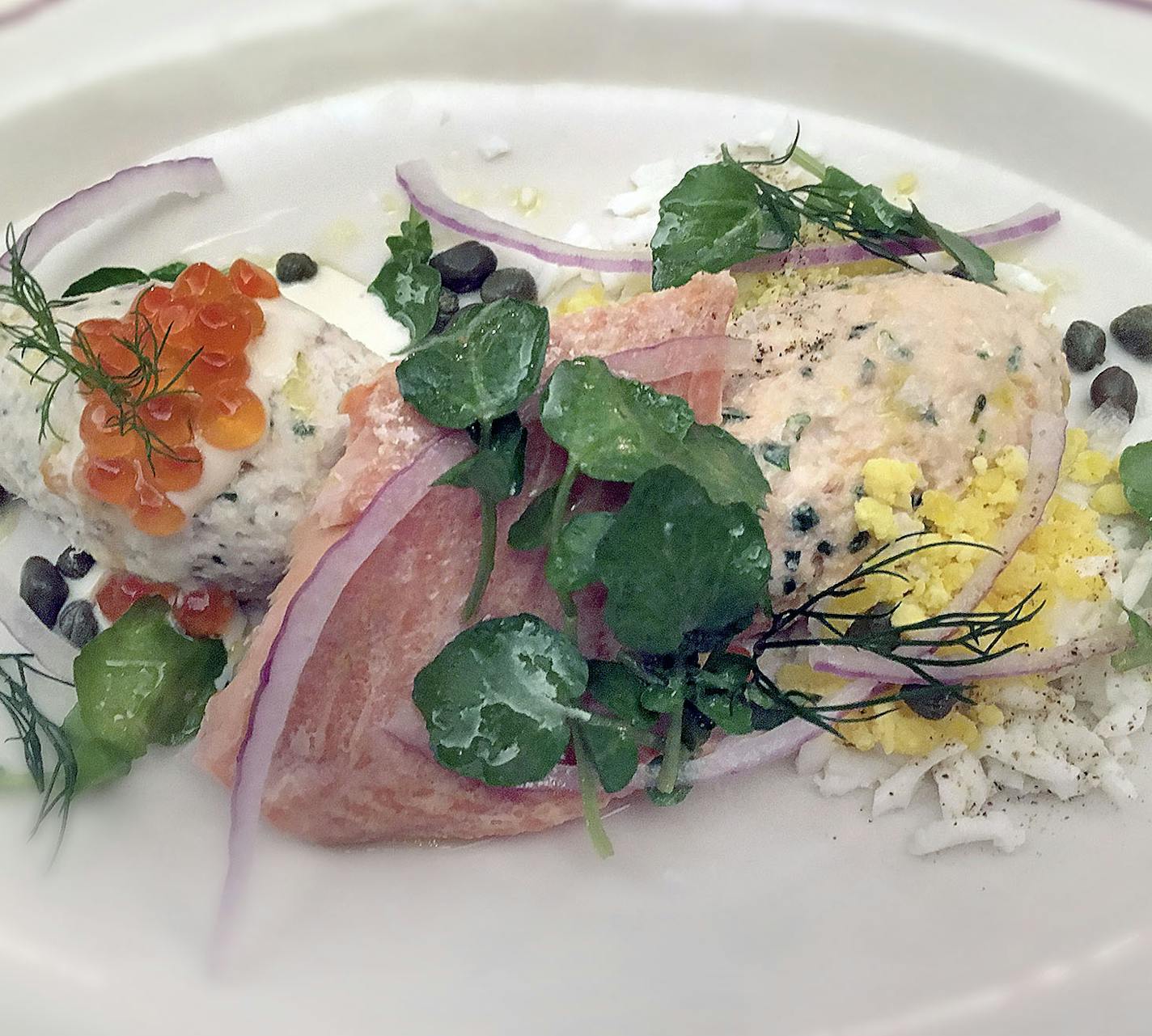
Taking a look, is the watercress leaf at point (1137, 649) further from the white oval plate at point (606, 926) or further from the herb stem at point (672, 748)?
the herb stem at point (672, 748)

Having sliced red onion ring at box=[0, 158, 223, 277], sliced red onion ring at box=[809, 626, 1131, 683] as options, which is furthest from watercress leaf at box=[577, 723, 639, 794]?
sliced red onion ring at box=[0, 158, 223, 277]

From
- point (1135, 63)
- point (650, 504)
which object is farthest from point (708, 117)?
point (650, 504)

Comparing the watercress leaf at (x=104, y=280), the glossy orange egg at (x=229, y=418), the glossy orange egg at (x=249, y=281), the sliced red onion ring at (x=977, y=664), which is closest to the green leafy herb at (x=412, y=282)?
the glossy orange egg at (x=249, y=281)

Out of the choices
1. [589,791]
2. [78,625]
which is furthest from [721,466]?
[78,625]

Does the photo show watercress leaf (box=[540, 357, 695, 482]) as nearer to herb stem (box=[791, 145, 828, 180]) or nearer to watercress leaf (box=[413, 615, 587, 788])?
watercress leaf (box=[413, 615, 587, 788])

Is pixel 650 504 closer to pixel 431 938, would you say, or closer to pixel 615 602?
pixel 615 602

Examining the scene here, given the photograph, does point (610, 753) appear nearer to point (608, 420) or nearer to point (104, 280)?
point (608, 420)

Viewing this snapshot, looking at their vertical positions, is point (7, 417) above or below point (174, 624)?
above
